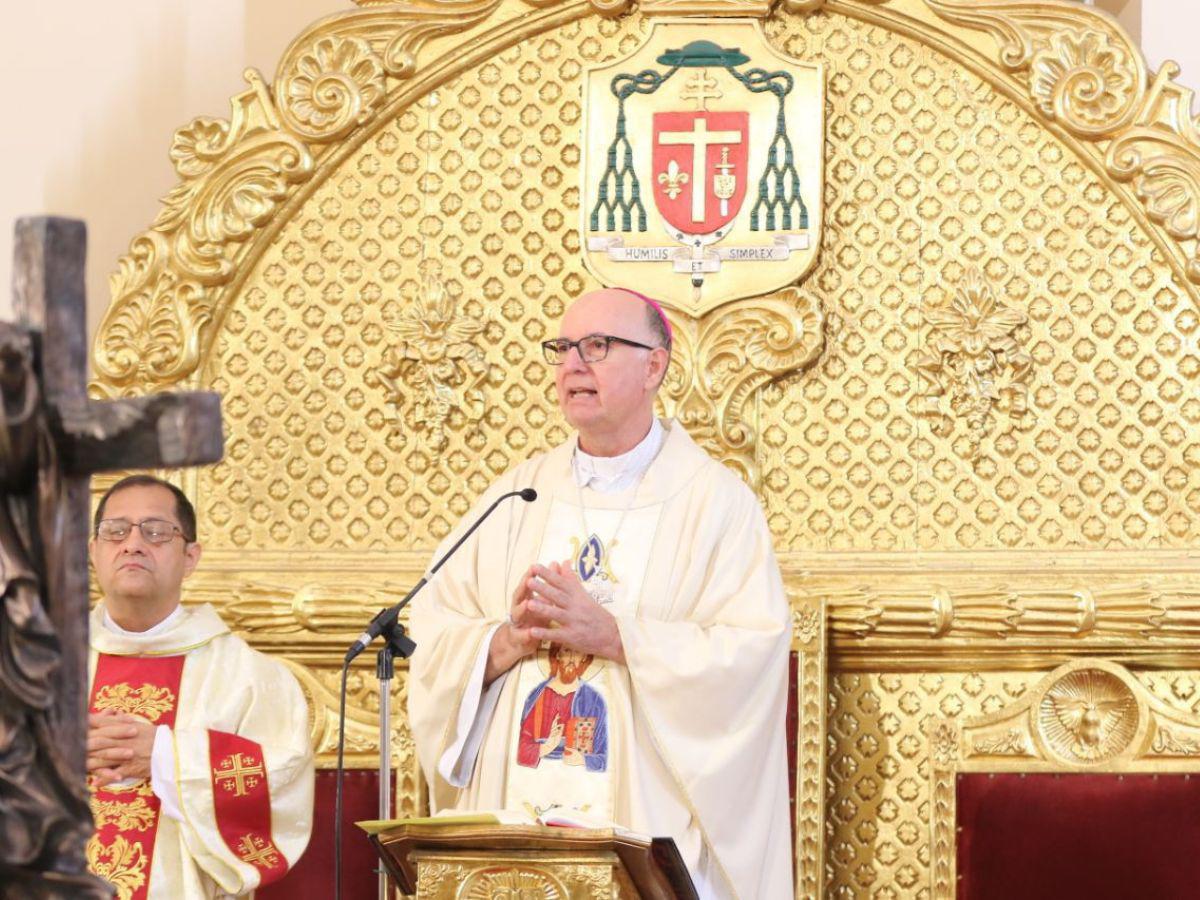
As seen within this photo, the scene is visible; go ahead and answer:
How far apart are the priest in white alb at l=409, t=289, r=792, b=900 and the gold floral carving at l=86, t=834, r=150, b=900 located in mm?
727

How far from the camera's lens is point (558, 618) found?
4980 millimetres

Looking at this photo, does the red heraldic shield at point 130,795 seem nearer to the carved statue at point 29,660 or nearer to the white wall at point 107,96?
the white wall at point 107,96

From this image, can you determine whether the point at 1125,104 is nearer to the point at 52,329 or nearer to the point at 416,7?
the point at 416,7

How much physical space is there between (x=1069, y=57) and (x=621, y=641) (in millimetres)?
2362

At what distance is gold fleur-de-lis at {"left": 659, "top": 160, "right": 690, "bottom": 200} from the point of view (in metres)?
6.34

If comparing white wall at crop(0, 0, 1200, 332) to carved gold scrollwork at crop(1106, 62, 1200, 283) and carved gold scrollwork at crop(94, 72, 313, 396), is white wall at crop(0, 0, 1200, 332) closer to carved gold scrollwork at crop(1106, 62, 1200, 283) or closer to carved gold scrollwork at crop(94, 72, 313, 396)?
carved gold scrollwork at crop(94, 72, 313, 396)

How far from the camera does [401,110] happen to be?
6.62 metres

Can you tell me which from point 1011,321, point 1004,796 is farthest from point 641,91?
point 1004,796

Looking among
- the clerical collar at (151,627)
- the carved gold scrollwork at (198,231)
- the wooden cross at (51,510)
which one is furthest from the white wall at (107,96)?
the wooden cross at (51,510)

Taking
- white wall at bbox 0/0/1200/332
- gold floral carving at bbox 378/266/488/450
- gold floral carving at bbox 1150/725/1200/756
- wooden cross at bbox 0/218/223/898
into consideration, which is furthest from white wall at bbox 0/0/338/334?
wooden cross at bbox 0/218/223/898

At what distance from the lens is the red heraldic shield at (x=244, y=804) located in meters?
5.05

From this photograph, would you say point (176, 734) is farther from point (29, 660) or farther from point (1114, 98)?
point (1114, 98)

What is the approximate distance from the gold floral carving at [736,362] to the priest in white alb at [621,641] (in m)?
0.65

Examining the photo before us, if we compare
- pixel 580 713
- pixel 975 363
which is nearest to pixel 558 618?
pixel 580 713
